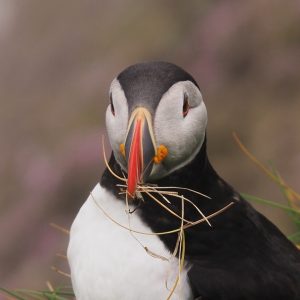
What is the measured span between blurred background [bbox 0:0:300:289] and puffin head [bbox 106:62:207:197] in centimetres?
361

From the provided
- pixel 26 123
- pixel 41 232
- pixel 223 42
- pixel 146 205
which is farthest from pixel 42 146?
pixel 146 205

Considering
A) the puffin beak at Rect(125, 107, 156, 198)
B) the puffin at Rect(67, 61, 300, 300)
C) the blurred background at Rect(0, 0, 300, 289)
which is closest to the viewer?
the puffin beak at Rect(125, 107, 156, 198)

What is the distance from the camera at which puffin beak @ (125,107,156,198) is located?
10.7 ft

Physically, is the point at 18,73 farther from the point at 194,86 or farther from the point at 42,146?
the point at 194,86

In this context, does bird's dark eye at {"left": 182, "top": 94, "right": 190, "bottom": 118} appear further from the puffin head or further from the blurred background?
the blurred background

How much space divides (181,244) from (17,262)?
5548 millimetres

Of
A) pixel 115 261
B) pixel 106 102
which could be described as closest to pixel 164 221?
pixel 115 261

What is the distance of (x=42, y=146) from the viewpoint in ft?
33.5

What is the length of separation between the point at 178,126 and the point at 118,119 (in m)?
0.19

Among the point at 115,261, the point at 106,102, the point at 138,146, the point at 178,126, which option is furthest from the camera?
the point at 106,102

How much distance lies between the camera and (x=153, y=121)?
3.33 m

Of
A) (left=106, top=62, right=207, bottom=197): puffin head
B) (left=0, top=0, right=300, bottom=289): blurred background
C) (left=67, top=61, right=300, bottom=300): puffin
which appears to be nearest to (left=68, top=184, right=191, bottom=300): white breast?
(left=67, top=61, right=300, bottom=300): puffin

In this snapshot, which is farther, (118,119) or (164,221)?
(164,221)

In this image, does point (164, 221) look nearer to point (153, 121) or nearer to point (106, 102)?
point (153, 121)
